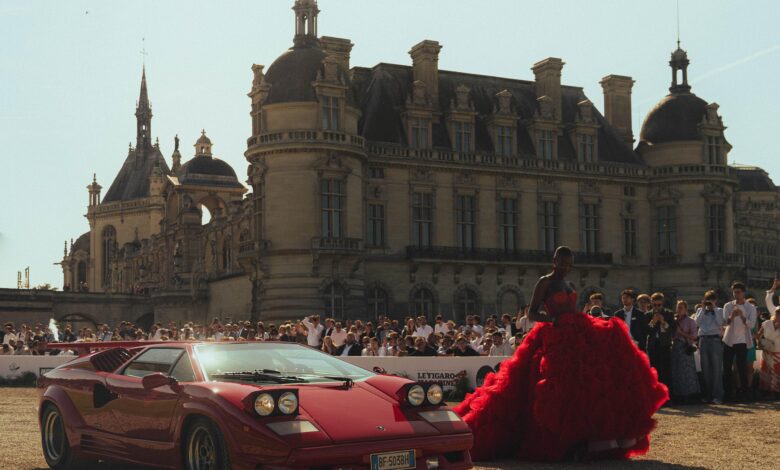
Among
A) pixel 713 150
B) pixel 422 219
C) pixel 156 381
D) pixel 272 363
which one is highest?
pixel 713 150

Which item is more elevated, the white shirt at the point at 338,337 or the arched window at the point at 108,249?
the arched window at the point at 108,249

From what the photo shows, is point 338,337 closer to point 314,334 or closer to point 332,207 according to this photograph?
point 314,334

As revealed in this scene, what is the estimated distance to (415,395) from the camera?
903 centimetres

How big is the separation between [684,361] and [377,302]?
94.7 ft

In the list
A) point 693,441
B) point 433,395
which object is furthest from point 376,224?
point 433,395

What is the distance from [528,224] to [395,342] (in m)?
27.7

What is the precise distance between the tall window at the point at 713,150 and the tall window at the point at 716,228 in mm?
2406

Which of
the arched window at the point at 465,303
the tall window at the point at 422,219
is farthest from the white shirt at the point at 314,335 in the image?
the arched window at the point at 465,303

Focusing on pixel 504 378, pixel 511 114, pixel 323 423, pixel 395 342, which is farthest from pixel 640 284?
pixel 323 423

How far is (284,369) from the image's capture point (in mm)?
9656

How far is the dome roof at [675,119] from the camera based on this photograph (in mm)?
55062

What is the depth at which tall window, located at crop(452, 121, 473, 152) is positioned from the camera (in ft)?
167

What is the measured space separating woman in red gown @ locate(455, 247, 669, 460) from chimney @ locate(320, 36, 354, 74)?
125 ft

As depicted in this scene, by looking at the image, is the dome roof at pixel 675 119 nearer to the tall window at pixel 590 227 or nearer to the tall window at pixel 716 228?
the tall window at pixel 716 228
